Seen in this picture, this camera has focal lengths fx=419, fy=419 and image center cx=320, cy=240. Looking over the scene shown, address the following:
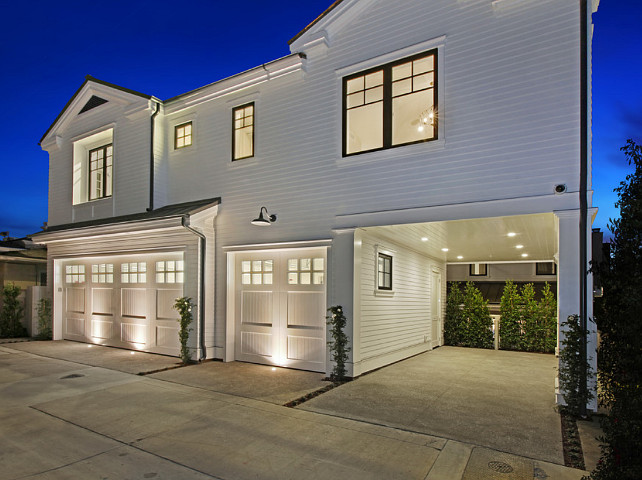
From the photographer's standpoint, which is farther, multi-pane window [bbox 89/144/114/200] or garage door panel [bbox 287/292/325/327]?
multi-pane window [bbox 89/144/114/200]

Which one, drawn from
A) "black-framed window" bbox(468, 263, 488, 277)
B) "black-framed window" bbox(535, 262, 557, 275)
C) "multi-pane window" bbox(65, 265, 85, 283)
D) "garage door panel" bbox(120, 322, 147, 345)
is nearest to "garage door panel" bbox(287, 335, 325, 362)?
"garage door panel" bbox(120, 322, 147, 345)

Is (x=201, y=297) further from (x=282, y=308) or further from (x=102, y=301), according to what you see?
(x=102, y=301)

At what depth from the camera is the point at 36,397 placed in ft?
19.1

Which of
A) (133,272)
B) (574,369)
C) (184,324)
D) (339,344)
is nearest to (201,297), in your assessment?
(184,324)

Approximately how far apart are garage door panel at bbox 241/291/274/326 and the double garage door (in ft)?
4.85

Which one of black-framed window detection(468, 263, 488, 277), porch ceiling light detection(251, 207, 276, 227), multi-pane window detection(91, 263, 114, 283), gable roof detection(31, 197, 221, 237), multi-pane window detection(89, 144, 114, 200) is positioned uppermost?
multi-pane window detection(89, 144, 114, 200)

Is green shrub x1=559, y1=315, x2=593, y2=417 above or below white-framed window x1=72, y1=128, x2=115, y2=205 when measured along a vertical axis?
below

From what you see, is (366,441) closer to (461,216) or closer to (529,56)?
(461,216)

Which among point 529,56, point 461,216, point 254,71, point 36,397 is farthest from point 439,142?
point 36,397

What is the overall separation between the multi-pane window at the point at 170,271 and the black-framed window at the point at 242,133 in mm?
2612

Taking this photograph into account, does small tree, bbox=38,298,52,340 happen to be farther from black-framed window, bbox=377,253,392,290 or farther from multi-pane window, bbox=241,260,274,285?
black-framed window, bbox=377,253,392,290

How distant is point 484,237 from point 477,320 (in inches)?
149

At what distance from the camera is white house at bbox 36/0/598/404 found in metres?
5.61

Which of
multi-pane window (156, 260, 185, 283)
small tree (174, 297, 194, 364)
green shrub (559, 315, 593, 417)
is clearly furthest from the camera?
multi-pane window (156, 260, 185, 283)
